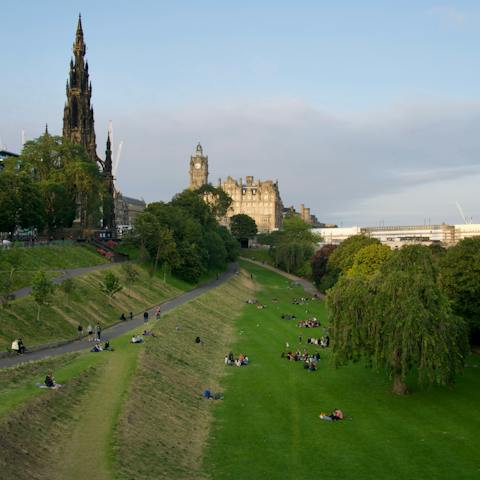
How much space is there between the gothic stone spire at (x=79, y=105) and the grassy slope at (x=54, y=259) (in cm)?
3418

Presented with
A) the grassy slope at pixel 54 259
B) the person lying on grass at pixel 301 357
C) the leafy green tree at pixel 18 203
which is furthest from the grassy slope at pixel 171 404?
the leafy green tree at pixel 18 203

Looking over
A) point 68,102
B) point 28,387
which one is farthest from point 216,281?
point 28,387

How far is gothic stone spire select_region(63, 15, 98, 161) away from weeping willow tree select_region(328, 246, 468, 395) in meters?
88.3

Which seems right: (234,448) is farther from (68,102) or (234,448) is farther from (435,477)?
(68,102)

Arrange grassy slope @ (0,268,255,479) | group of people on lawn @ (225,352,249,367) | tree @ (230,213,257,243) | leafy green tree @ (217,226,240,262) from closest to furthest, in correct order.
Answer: grassy slope @ (0,268,255,479) < group of people on lawn @ (225,352,249,367) < leafy green tree @ (217,226,240,262) < tree @ (230,213,257,243)

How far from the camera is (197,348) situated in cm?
5391

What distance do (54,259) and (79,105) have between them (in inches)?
1954

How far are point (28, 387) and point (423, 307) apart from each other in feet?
75.9

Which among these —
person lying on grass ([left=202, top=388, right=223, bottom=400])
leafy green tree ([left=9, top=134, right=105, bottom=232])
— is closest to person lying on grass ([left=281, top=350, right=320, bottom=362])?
person lying on grass ([left=202, top=388, right=223, bottom=400])

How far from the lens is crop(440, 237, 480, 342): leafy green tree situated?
190 feet

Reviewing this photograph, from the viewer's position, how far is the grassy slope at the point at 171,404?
2703cm

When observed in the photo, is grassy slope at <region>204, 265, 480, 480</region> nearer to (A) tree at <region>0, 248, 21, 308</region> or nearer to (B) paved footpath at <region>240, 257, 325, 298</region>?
(A) tree at <region>0, 248, 21, 308</region>

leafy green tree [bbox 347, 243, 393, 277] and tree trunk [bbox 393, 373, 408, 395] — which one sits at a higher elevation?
leafy green tree [bbox 347, 243, 393, 277]

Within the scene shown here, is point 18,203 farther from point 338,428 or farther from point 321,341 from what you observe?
point 338,428
